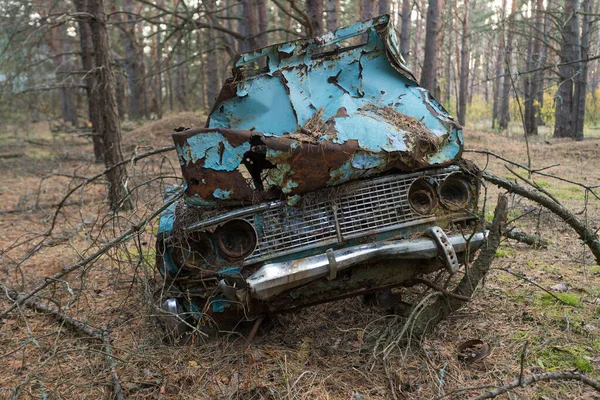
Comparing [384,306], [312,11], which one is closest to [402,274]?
[384,306]

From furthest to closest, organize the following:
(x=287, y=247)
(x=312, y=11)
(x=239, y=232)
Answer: (x=312, y=11), (x=239, y=232), (x=287, y=247)

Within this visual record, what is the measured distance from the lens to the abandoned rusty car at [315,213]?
3035 mm

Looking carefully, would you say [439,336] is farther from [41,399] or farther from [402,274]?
[41,399]

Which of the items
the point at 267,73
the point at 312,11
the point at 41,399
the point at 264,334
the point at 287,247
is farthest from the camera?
the point at 312,11

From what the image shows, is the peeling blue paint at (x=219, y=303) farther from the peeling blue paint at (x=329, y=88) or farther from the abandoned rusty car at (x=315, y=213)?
the peeling blue paint at (x=329, y=88)

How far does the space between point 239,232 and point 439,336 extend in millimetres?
1541

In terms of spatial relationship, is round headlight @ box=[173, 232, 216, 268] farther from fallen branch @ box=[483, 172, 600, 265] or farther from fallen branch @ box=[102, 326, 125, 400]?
fallen branch @ box=[483, 172, 600, 265]

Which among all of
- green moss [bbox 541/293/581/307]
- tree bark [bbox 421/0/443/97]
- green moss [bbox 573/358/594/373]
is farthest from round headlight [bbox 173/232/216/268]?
tree bark [bbox 421/0/443/97]

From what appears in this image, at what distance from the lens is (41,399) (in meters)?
2.92

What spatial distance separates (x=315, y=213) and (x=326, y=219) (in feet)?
0.26

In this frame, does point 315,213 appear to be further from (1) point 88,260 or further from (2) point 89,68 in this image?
(2) point 89,68

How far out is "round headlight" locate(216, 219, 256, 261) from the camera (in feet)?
10.5

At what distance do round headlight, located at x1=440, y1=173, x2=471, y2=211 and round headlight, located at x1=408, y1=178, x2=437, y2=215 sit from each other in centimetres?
8

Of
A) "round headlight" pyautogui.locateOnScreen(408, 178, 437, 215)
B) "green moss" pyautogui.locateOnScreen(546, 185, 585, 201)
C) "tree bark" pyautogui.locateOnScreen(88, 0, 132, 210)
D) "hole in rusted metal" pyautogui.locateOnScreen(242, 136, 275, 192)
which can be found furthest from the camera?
"green moss" pyautogui.locateOnScreen(546, 185, 585, 201)
